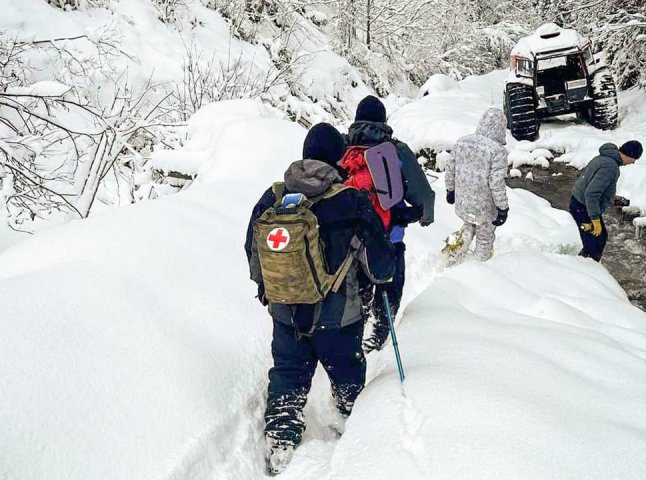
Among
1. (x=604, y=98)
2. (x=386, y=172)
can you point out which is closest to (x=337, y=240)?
(x=386, y=172)

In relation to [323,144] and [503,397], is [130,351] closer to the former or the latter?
[323,144]

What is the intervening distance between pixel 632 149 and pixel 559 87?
6253mm

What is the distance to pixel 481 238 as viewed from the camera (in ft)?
15.5

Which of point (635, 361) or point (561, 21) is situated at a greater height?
point (561, 21)

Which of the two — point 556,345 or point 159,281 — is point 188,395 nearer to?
point 159,281

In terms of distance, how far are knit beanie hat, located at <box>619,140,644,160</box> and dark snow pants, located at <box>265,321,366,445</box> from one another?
3744mm

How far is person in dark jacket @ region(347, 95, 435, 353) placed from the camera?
10.3ft

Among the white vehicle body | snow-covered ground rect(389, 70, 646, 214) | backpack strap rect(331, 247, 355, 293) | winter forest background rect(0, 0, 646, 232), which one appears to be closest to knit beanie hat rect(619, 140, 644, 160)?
snow-covered ground rect(389, 70, 646, 214)

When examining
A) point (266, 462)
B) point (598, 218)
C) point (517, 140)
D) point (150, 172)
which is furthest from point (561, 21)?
point (266, 462)

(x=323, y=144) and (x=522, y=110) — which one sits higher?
(x=323, y=144)

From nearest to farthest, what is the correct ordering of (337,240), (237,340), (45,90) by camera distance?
(337,240) < (237,340) < (45,90)

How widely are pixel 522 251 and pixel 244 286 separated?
2.93 meters

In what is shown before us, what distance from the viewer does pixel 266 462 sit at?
8.02 ft

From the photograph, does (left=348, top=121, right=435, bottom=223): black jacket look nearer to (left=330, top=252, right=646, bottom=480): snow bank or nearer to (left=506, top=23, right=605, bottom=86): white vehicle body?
(left=330, top=252, right=646, bottom=480): snow bank
